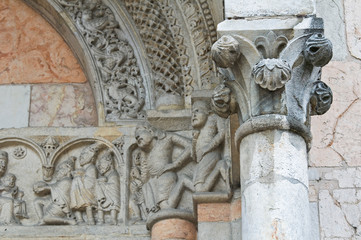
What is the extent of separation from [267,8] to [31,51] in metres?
2.45

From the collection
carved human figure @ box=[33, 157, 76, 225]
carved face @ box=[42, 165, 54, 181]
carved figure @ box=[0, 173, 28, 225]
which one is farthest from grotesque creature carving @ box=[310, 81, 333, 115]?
carved figure @ box=[0, 173, 28, 225]

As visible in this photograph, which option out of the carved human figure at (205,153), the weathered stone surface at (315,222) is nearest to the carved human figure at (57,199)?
the carved human figure at (205,153)

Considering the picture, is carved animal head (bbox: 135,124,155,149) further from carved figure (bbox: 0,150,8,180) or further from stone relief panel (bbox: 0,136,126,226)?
carved figure (bbox: 0,150,8,180)

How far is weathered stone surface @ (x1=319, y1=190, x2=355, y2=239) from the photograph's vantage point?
4.97m

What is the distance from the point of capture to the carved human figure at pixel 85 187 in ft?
19.1

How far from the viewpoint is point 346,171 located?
16.9 ft

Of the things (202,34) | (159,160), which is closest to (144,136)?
(159,160)

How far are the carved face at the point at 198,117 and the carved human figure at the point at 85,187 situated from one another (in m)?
0.79

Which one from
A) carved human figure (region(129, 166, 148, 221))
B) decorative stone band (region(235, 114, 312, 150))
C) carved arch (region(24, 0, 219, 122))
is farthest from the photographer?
carved arch (region(24, 0, 219, 122))

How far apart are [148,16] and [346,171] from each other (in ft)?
6.14

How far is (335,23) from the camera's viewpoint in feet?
17.9

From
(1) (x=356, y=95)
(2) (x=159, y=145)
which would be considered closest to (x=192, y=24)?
(2) (x=159, y=145)

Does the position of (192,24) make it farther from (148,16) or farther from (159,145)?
(159,145)

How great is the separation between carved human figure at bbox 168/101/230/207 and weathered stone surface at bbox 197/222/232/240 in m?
0.21
